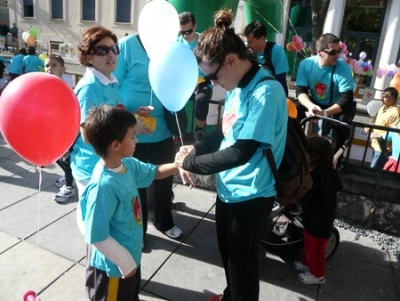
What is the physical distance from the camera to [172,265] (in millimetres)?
2893

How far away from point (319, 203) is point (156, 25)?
5.85 feet

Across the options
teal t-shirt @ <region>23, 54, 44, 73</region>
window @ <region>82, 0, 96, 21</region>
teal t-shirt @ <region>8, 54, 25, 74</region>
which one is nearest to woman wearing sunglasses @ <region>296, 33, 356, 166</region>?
teal t-shirt @ <region>23, 54, 44, 73</region>

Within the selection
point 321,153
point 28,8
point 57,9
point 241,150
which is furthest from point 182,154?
point 28,8

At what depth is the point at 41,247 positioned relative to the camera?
3.01 m

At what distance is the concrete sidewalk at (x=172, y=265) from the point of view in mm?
2600

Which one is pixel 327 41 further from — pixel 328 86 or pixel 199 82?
pixel 199 82

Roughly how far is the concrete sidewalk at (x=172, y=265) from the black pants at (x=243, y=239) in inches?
24.5

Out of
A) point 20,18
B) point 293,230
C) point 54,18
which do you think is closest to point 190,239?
point 293,230

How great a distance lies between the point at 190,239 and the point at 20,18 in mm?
28120

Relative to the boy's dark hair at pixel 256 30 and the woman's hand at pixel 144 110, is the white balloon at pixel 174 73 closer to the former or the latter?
the woman's hand at pixel 144 110

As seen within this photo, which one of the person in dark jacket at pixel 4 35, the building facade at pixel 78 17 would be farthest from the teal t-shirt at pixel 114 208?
the person in dark jacket at pixel 4 35

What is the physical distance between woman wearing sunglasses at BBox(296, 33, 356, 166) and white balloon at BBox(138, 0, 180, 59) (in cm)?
163

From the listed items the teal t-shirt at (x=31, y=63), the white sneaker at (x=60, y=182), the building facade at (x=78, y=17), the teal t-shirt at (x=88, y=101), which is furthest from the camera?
the building facade at (x=78, y=17)

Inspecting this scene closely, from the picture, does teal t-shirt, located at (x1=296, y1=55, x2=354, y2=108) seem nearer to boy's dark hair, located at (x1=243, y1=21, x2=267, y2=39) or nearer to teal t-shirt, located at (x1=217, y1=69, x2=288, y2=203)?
boy's dark hair, located at (x1=243, y1=21, x2=267, y2=39)
